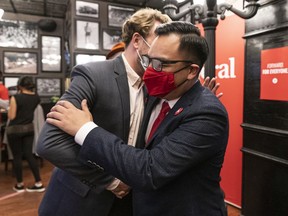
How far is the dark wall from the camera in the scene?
2.61 meters

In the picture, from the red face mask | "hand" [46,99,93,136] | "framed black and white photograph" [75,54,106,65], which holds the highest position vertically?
"framed black and white photograph" [75,54,106,65]

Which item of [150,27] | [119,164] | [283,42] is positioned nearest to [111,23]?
[283,42]

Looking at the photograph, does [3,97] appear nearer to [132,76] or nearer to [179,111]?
[132,76]

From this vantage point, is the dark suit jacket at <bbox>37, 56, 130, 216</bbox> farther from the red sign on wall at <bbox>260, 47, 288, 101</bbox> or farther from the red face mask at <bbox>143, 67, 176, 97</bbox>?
the red sign on wall at <bbox>260, 47, 288, 101</bbox>

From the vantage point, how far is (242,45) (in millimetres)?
3340

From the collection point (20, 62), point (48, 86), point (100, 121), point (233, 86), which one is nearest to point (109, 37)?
point (48, 86)

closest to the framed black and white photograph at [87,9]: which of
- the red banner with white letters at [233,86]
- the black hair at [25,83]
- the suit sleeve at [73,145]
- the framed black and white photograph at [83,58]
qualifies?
the framed black and white photograph at [83,58]

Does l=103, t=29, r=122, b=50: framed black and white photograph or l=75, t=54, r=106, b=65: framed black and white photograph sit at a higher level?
l=103, t=29, r=122, b=50: framed black and white photograph

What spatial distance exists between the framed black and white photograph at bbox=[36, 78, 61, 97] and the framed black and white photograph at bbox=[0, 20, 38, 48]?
112cm

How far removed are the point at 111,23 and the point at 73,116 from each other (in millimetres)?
6851

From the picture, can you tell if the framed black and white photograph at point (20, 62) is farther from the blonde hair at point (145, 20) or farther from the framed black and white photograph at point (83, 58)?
the blonde hair at point (145, 20)

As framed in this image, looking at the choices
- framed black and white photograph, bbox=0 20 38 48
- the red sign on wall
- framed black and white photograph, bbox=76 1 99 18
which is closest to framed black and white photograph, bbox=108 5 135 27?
framed black and white photograph, bbox=76 1 99 18

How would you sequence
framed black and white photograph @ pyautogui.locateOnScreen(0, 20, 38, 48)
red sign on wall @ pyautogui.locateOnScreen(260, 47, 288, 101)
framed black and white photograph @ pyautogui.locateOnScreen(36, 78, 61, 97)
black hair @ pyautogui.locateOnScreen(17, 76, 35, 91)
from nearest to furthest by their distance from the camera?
red sign on wall @ pyautogui.locateOnScreen(260, 47, 288, 101)
black hair @ pyautogui.locateOnScreen(17, 76, 35, 91)
framed black and white photograph @ pyautogui.locateOnScreen(0, 20, 38, 48)
framed black and white photograph @ pyautogui.locateOnScreen(36, 78, 61, 97)

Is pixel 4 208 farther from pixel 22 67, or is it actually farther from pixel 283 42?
→ pixel 22 67
